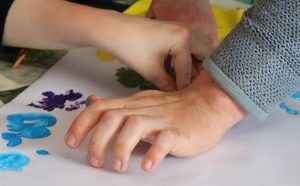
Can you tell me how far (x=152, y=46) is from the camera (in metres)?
0.61

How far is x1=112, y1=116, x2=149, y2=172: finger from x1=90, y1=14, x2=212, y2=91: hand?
133 millimetres

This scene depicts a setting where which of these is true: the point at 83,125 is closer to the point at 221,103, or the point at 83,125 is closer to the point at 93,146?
the point at 93,146

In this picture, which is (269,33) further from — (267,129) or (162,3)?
(162,3)

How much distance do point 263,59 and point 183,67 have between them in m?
0.12

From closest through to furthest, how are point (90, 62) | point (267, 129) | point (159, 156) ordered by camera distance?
point (159, 156)
point (267, 129)
point (90, 62)

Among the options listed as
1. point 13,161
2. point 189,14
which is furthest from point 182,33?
point 13,161

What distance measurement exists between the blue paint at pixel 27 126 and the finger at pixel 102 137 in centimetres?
8

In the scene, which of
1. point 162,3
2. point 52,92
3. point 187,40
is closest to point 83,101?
point 52,92

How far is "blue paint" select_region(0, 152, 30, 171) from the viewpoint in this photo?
48 cm

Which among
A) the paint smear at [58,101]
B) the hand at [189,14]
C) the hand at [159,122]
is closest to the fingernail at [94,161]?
the hand at [159,122]

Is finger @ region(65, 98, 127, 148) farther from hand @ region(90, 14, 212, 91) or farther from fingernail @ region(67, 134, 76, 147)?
hand @ region(90, 14, 212, 91)

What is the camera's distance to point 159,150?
47cm

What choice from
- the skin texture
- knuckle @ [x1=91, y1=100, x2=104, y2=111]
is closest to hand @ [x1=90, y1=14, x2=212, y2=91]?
the skin texture

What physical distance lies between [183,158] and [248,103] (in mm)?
90
